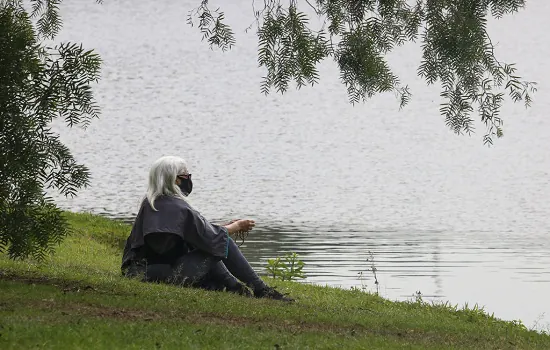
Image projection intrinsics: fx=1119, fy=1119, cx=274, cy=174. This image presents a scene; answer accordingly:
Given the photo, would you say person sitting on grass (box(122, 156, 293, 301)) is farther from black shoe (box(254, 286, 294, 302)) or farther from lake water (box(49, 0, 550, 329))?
lake water (box(49, 0, 550, 329))

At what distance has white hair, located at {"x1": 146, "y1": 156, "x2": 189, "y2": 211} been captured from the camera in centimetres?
1116

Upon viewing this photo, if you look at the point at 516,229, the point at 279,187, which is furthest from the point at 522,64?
the point at 516,229

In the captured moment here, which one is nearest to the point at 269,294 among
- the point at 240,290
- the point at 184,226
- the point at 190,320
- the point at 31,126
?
the point at 240,290

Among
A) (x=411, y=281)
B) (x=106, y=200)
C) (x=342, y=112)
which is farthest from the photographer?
(x=342, y=112)

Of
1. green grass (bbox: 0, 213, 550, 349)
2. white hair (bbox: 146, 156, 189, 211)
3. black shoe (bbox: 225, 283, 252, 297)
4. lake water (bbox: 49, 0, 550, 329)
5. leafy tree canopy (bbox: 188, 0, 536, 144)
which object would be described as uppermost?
lake water (bbox: 49, 0, 550, 329)

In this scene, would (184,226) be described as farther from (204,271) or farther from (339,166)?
(339,166)

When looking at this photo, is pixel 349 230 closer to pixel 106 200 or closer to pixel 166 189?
pixel 106 200

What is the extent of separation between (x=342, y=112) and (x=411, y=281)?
3508cm

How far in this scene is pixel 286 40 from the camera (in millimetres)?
11820

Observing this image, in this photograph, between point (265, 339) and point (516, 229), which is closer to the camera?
point (265, 339)

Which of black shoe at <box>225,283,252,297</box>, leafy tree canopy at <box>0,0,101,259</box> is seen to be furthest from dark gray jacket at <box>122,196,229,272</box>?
leafy tree canopy at <box>0,0,101,259</box>

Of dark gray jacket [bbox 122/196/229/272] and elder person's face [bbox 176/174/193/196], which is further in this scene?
elder person's face [bbox 176/174/193/196]

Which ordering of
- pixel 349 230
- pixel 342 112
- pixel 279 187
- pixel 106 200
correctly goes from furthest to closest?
pixel 342 112 → pixel 279 187 → pixel 106 200 → pixel 349 230

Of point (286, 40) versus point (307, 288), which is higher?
point (286, 40)
